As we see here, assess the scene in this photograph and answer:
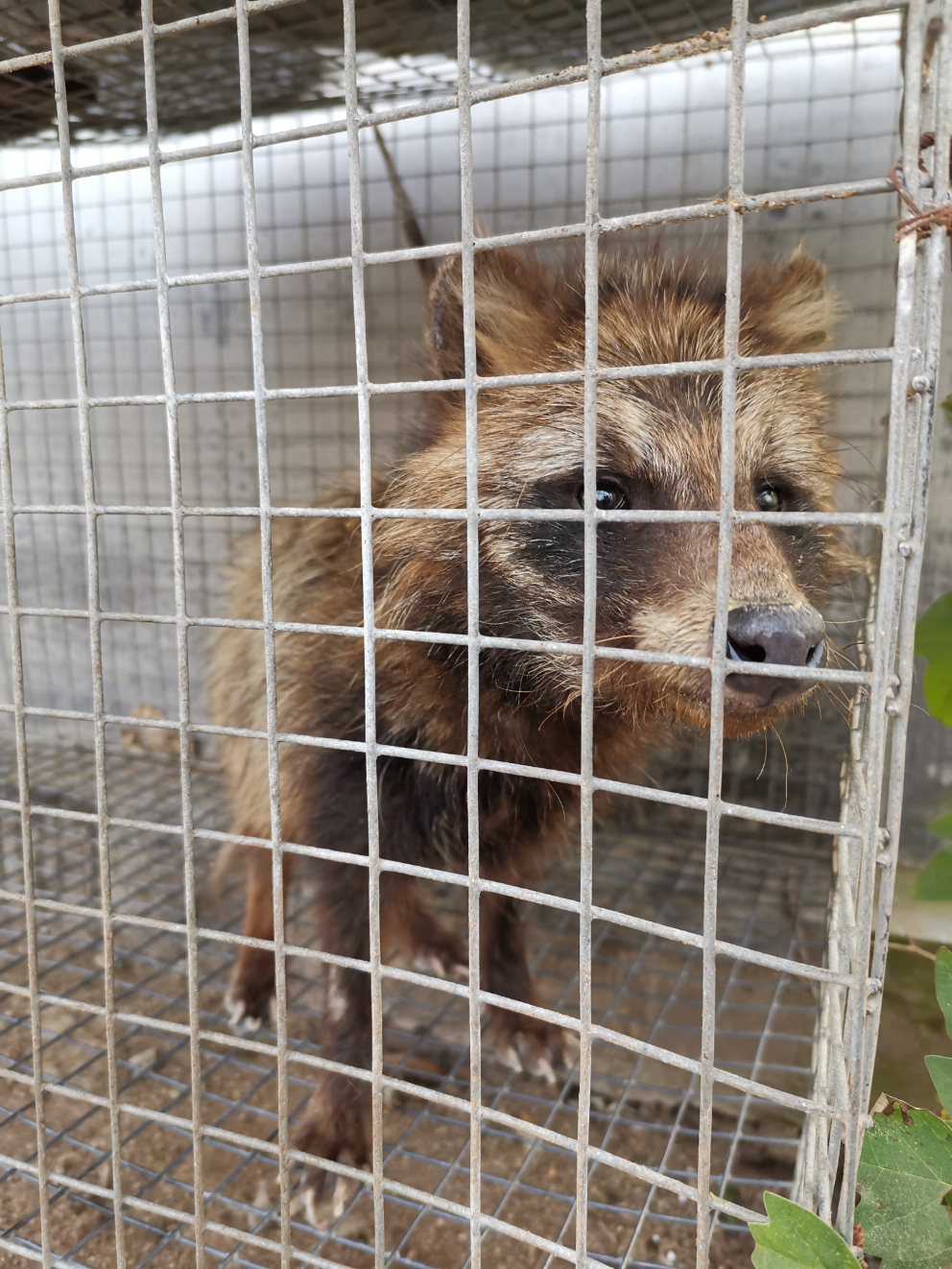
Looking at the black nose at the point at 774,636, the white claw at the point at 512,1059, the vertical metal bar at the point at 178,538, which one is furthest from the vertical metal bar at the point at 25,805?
the black nose at the point at 774,636

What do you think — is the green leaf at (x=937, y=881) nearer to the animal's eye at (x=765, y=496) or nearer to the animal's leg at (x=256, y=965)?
the animal's eye at (x=765, y=496)

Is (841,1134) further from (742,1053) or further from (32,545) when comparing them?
(32,545)

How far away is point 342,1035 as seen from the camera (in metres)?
2.01

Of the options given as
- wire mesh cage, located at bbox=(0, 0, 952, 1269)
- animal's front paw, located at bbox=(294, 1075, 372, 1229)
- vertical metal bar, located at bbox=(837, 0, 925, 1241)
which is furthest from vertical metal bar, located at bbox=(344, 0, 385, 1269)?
vertical metal bar, located at bbox=(837, 0, 925, 1241)

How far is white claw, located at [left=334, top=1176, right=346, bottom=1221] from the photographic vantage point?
6.28ft

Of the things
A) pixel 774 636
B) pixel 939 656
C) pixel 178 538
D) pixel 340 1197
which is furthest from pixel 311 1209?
pixel 939 656

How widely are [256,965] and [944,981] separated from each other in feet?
7.06

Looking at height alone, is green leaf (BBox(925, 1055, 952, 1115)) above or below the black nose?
below

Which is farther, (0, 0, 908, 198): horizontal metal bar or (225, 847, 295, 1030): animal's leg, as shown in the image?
(225, 847, 295, 1030): animal's leg

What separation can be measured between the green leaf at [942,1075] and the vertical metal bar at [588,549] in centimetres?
48

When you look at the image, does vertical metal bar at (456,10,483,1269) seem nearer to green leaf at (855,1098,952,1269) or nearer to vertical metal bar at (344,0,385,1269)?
vertical metal bar at (344,0,385,1269)

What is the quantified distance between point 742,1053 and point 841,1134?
61.9 inches

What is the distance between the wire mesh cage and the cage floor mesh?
2 cm

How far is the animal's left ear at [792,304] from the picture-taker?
72.7 inches
